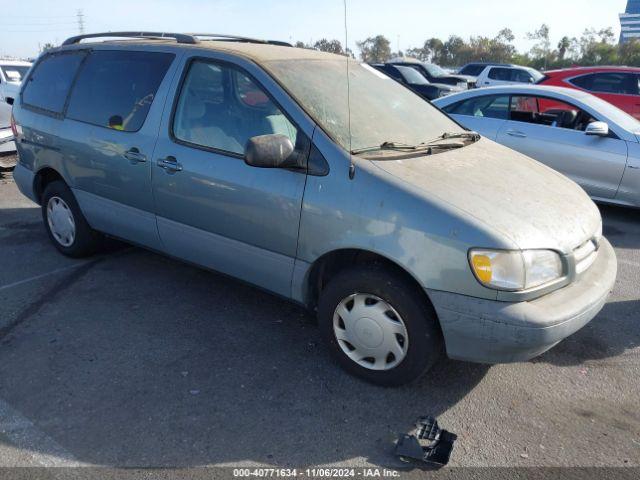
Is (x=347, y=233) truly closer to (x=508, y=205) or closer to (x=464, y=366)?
(x=508, y=205)

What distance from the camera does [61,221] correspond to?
4.99m

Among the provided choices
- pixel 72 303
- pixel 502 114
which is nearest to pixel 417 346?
pixel 72 303

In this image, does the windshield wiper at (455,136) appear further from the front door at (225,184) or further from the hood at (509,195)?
the front door at (225,184)

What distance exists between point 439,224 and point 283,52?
73.5 inches

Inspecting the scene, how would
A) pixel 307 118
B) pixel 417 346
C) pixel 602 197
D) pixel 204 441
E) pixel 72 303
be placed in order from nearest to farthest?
1. pixel 204 441
2. pixel 417 346
3. pixel 307 118
4. pixel 72 303
5. pixel 602 197

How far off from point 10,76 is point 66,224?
11961mm

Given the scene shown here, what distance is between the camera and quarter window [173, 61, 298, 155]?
3.47m

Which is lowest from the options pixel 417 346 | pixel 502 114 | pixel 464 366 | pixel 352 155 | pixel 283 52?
pixel 464 366

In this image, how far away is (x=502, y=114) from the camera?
7.15 metres

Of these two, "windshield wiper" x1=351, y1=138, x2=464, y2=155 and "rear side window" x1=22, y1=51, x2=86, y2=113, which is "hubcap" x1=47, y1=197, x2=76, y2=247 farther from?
"windshield wiper" x1=351, y1=138, x2=464, y2=155

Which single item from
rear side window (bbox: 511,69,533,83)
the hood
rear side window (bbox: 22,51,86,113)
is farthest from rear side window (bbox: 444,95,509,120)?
rear side window (bbox: 511,69,533,83)

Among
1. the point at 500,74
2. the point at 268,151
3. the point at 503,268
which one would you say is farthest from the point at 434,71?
the point at 503,268

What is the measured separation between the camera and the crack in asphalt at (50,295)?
12.7 feet

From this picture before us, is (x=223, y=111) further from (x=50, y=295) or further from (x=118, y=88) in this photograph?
(x=50, y=295)
